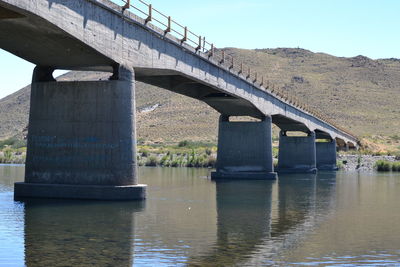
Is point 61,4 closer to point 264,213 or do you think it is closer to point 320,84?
point 264,213

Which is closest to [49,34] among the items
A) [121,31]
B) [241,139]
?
[121,31]

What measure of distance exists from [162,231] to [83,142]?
38.1 ft

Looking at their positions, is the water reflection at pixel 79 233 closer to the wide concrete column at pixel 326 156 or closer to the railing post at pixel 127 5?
the railing post at pixel 127 5

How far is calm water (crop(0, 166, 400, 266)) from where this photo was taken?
16.9 metres

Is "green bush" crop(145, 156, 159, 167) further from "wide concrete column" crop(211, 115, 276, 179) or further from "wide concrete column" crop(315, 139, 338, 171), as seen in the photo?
"wide concrete column" crop(211, 115, 276, 179)

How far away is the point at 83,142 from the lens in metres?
32.4

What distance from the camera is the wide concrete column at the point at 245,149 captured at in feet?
192

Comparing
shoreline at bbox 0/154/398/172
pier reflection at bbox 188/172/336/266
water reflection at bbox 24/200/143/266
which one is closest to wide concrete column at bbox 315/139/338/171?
shoreline at bbox 0/154/398/172

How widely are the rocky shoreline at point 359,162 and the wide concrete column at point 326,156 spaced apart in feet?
4.85

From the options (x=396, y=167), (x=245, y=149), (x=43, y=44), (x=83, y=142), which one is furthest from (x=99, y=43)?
(x=396, y=167)

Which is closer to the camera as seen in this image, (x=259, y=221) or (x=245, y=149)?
(x=259, y=221)

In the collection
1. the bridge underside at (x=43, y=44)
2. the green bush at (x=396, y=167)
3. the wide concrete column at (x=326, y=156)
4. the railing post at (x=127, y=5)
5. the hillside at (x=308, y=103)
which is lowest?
the green bush at (x=396, y=167)

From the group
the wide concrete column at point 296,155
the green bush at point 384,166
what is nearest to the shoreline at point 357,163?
the green bush at point 384,166

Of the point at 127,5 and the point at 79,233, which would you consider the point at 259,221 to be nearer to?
the point at 79,233
